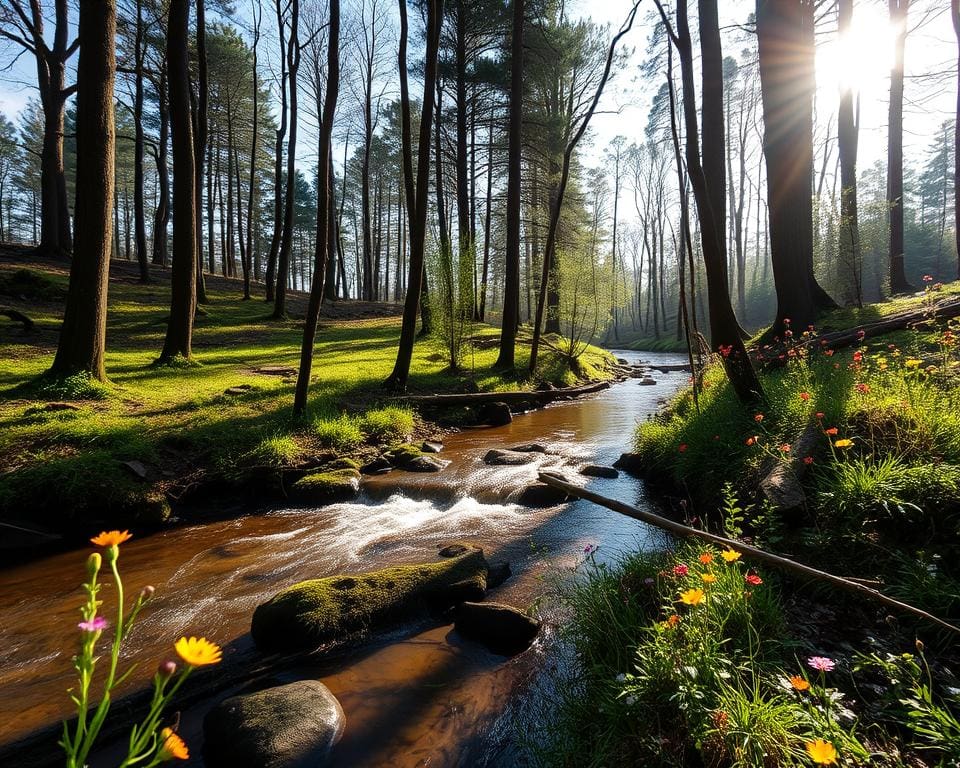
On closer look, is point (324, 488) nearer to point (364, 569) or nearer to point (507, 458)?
→ point (364, 569)

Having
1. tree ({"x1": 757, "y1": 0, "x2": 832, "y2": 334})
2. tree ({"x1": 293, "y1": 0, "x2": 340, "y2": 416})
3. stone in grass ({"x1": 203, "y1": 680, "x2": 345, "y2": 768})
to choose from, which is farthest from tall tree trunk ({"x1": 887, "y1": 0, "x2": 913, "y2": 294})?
stone in grass ({"x1": 203, "y1": 680, "x2": 345, "y2": 768})

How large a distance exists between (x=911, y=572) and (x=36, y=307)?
1915 cm

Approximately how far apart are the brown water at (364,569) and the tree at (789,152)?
5.34 metres

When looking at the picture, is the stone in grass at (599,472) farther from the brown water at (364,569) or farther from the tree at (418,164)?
the tree at (418,164)

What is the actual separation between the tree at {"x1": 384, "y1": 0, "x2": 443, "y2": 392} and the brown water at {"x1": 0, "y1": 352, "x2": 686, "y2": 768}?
3.10 meters

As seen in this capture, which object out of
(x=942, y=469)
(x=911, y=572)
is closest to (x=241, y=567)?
(x=911, y=572)

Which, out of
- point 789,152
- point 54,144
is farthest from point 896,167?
point 54,144

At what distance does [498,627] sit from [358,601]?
3.40ft

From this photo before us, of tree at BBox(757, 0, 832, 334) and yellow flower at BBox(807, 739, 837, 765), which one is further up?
tree at BBox(757, 0, 832, 334)

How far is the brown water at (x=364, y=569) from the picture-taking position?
2.65 m

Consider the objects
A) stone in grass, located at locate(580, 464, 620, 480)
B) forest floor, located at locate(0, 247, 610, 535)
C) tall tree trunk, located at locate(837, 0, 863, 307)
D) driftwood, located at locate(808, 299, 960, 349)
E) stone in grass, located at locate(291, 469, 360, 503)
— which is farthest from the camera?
tall tree trunk, located at locate(837, 0, 863, 307)

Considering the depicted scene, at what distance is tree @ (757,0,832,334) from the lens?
8.90 metres

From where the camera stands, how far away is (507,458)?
740 centimetres

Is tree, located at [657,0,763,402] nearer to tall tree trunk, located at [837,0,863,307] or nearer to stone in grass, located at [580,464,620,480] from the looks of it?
stone in grass, located at [580,464,620,480]
